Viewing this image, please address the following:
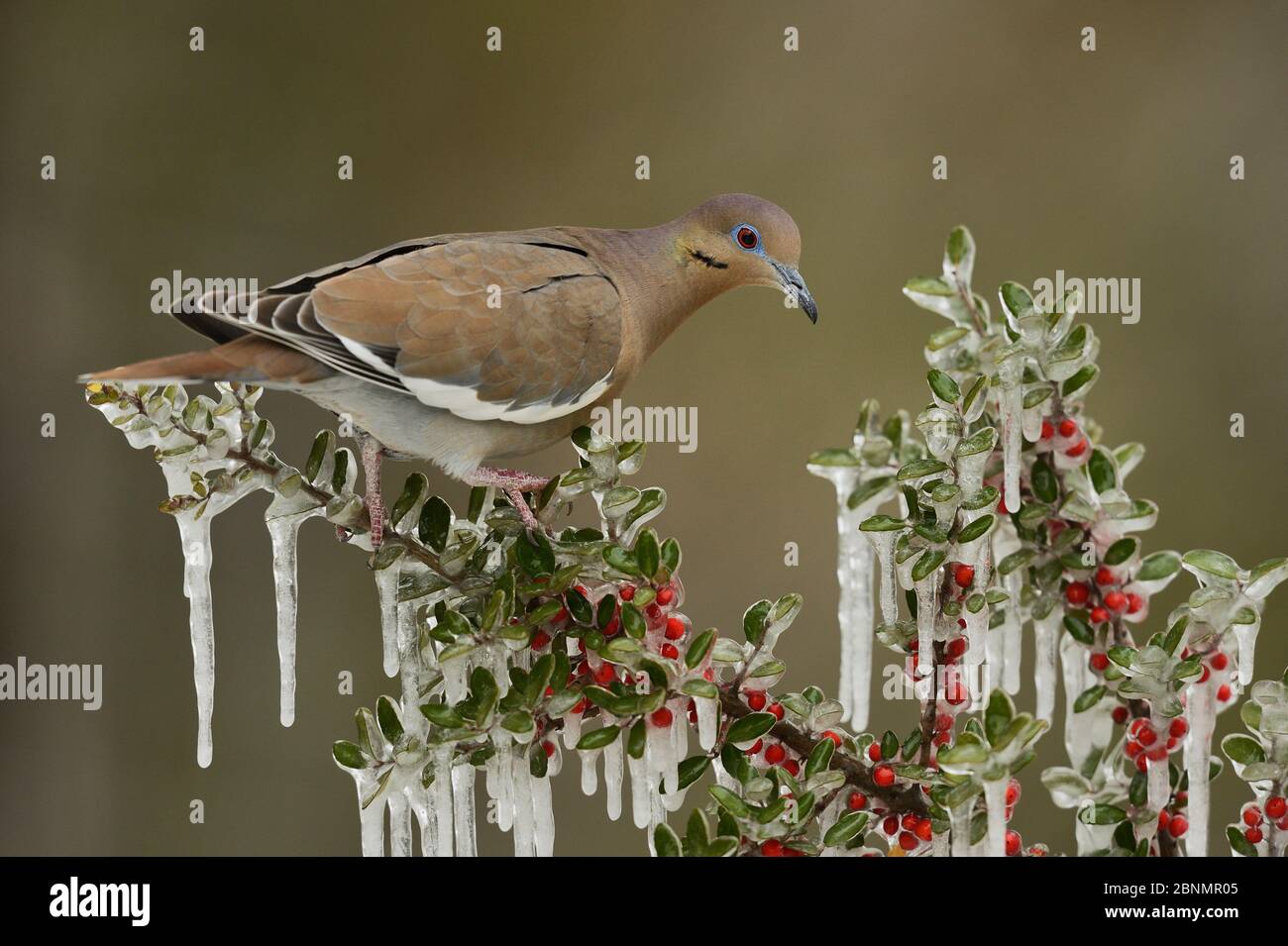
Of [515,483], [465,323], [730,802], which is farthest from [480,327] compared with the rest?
[730,802]

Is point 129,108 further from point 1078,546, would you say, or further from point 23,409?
point 1078,546

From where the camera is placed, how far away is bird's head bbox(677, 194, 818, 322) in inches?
52.4

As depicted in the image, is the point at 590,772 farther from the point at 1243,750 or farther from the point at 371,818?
the point at 1243,750

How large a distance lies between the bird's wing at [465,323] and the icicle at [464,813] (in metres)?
0.34

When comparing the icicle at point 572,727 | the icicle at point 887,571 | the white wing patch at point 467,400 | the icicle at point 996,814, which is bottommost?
the icicle at point 996,814

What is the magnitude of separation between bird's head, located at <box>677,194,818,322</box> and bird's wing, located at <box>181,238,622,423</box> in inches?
5.1

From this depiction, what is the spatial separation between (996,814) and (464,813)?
0.40 meters

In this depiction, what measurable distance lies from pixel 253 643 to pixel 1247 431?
1.91 m

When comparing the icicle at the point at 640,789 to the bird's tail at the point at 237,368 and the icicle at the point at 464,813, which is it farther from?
the bird's tail at the point at 237,368

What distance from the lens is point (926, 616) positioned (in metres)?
0.91

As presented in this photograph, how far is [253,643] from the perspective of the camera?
2.46 metres

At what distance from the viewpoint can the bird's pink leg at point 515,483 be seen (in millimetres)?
1008

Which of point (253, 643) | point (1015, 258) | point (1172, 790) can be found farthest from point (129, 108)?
point (1172, 790)

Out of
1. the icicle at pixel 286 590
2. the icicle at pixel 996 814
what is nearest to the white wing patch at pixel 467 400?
the icicle at pixel 286 590
